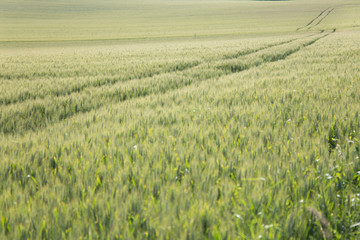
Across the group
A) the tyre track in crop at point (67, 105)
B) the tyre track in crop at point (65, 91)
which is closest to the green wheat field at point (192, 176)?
the tyre track in crop at point (67, 105)

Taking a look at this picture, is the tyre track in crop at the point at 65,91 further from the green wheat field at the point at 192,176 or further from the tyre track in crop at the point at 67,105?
the green wheat field at the point at 192,176

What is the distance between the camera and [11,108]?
4.52 meters

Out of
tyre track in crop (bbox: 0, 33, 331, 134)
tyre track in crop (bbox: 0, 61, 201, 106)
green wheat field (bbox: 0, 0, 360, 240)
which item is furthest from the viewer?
tyre track in crop (bbox: 0, 61, 201, 106)

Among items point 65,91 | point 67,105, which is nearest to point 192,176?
point 67,105

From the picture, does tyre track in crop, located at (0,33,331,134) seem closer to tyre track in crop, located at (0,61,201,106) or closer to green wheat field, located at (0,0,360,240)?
green wheat field, located at (0,0,360,240)

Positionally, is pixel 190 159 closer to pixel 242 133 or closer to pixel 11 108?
pixel 242 133

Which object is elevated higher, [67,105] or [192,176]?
[192,176]

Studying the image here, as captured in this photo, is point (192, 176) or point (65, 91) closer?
point (192, 176)

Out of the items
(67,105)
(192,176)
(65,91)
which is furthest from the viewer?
(65,91)

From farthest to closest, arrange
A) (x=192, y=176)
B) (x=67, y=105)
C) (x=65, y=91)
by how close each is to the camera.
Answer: (x=65, y=91) < (x=67, y=105) < (x=192, y=176)

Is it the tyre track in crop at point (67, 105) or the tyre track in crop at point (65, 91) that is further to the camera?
the tyre track in crop at point (65, 91)

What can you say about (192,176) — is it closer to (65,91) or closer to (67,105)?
(67,105)

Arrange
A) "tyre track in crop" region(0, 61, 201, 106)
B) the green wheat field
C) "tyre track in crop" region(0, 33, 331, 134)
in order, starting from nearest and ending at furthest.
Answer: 1. the green wheat field
2. "tyre track in crop" region(0, 33, 331, 134)
3. "tyre track in crop" region(0, 61, 201, 106)

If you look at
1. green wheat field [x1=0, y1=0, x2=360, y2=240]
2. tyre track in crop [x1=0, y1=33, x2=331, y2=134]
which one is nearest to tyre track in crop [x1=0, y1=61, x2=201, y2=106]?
tyre track in crop [x1=0, y1=33, x2=331, y2=134]
